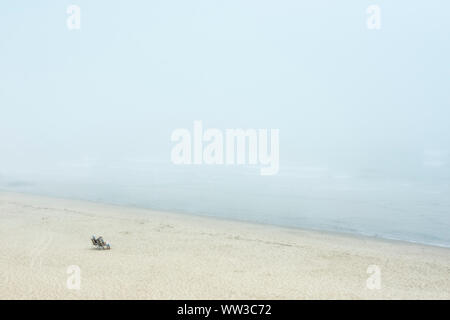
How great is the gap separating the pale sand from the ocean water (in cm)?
395

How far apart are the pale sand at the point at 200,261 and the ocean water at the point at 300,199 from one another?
395 centimetres

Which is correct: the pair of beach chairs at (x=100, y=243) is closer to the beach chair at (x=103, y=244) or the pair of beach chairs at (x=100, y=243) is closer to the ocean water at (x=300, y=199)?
the beach chair at (x=103, y=244)

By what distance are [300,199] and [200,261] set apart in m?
23.9

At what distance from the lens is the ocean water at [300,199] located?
28484 millimetres

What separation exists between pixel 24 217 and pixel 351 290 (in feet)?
71.6

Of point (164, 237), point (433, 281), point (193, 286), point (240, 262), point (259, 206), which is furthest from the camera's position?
point (259, 206)

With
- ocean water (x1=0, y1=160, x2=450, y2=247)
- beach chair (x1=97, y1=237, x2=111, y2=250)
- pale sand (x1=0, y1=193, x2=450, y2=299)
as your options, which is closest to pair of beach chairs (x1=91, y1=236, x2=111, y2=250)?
beach chair (x1=97, y1=237, x2=111, y2=250)

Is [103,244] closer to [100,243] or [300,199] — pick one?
[100,243]

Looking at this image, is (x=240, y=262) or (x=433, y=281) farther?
(x=240, y=262)

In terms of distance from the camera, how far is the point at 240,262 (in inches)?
687

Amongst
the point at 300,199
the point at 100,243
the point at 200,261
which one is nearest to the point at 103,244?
the point at 100,243

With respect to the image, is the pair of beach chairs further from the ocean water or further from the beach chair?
the ocean water
